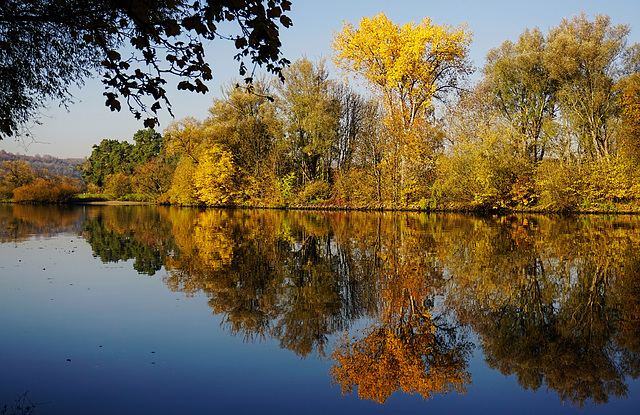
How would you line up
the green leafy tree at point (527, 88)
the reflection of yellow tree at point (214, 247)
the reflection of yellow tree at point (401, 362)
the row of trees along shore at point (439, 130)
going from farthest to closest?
1. the green leafy tree at point (527, 88)
2. the row of trees along shore at point (439, 130)
3. the reflection of yellow tree at point (214, 247)
4. the reflection of yellow tree at point (401, 362)

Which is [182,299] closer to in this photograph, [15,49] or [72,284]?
[72,284]

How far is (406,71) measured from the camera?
88.7 feet

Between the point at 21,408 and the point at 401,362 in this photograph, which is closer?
the point at 21,408

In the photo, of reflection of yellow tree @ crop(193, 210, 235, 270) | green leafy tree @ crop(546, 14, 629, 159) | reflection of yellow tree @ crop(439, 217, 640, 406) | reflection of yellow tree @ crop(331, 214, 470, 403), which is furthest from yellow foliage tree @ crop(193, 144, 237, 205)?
reflection of yellow tree @ crop(331, 214, 470, 403)

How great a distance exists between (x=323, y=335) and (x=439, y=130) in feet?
87.8

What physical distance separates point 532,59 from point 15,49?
3248 centimetres

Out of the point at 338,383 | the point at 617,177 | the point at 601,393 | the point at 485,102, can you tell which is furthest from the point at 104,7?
the point at 485,102

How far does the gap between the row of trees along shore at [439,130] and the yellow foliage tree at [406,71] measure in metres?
0.08

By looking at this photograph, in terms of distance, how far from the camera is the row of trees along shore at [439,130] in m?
26.8

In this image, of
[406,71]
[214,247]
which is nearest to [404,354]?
[214,247]

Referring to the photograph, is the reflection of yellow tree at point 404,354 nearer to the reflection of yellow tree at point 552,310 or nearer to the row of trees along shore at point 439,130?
the reflection of yellow tree at point 552,310

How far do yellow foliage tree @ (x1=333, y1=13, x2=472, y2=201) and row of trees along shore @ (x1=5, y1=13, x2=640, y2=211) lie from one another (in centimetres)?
8

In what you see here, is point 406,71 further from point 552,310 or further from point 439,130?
point 552,310

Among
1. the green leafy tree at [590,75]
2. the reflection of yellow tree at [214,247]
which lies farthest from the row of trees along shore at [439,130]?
the reflection of yellow tree at [214,247]
